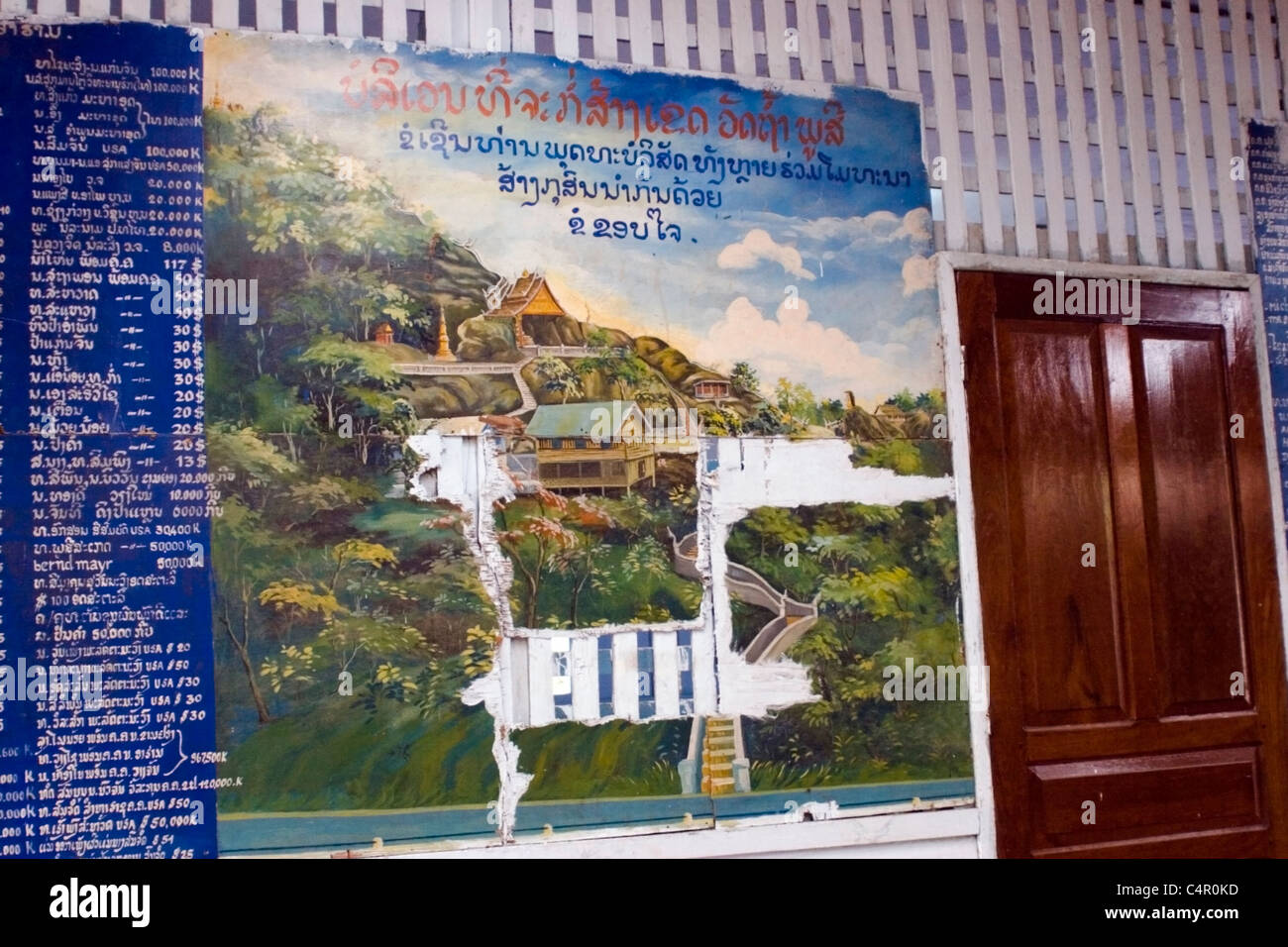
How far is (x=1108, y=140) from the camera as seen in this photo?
3820 millimetres

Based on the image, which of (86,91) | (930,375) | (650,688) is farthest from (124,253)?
(930,375)

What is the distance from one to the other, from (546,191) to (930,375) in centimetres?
129

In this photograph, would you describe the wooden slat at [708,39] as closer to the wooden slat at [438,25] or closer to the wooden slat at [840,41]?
the wooden slat at [840,41]

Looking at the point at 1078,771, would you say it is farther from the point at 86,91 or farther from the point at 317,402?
the point at 86,91

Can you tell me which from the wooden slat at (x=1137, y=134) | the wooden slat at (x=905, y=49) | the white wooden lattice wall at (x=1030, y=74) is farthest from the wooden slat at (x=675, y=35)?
the wooden slat at (x=1137, y=134)

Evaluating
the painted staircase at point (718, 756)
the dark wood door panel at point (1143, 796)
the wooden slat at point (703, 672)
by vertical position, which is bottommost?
the dark wood door panel at point (1143, 796)

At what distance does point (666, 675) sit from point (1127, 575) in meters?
1.58

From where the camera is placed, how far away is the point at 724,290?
3.33 meters

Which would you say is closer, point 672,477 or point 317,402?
point 317,402

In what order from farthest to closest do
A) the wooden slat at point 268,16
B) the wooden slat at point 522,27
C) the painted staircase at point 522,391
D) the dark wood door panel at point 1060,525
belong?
the dark wood door panel at point 1060,525 → the wooden slat at point 522,27 → the painted staircase at point 522,391 → the wooden slat at point 268,16

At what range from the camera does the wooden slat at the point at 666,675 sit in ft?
10.3

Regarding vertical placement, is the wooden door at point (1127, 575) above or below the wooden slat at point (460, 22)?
below

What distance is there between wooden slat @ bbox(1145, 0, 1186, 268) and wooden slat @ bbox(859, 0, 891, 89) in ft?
3.42

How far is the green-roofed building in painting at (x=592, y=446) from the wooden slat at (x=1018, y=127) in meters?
1.45
